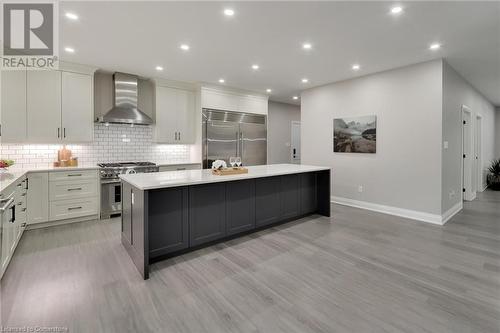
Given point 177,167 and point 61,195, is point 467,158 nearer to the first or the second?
point 177,167

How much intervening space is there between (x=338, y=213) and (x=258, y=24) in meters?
3.63

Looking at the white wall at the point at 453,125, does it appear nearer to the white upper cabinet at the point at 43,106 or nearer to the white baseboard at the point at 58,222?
the white baseboard at the point at 58,222

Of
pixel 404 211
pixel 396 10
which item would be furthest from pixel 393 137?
pixel 396 10

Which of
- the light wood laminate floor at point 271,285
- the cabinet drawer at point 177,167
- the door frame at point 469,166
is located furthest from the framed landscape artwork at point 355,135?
the cabinet drawer at point 177,167

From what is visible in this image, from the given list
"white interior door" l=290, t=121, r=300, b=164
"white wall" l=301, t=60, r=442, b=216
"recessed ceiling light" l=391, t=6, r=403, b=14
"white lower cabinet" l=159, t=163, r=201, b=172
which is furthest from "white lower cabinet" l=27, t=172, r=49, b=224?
"white interior door" l=290, t=121, r=300, b=164

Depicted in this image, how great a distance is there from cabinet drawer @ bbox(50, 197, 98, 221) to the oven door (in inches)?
5.5

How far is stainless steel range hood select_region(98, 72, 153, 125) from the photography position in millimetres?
4688

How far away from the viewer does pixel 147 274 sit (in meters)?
2.46

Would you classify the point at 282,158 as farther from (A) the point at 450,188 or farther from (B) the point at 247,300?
(B) the point at 247,300

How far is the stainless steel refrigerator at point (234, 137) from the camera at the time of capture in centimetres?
584

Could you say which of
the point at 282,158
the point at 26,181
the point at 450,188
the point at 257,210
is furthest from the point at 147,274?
the point at 282,158

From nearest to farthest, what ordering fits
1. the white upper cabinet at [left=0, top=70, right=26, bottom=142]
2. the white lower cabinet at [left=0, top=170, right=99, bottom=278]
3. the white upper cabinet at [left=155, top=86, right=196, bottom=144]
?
the white lower cabinet at [left=0, top=170, right=99, bottom=278], the white upper cabinet at [left=0, top=70, right=26, bottom=142], the white upper cabinet at [left=155, top=86, right=196, bottom=144]

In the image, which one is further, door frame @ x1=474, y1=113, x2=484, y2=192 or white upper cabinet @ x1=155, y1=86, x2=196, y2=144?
door frame @ x1=474, y1=113, x2=484, y2=192

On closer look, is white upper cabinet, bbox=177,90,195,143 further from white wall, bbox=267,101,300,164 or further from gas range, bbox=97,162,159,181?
white wall, bbox=267,101,300,164
